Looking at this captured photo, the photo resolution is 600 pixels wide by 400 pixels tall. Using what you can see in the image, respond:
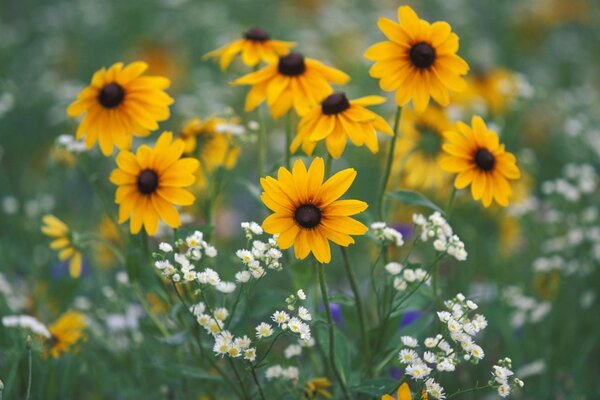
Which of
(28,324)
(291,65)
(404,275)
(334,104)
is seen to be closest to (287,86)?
(291,65)

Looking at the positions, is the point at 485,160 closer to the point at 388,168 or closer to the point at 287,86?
the point at 388,168

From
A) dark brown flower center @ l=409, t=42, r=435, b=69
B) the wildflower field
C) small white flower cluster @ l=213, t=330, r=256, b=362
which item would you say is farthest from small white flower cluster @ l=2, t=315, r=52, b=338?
dark brown flower center @ l=409, t=42, r=435, b=69

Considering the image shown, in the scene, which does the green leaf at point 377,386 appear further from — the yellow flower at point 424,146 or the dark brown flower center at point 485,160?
the yellow flower at point 424,146

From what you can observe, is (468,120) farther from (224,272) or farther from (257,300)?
(257,300)

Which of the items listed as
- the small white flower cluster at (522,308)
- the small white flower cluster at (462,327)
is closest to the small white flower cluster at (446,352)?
the small white flower cluster at (462,327)

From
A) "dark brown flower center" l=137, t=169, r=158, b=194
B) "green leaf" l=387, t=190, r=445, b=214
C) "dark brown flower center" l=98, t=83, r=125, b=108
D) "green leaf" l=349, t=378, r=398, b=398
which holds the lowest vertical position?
"green leaf" l=349, t=378, r=398, b=398

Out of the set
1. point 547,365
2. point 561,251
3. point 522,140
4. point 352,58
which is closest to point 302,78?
point 547,365

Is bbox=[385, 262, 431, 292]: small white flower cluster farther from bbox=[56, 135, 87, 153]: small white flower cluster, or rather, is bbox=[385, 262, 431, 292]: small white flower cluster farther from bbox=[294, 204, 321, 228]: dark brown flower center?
bbox=[56, 135, 87, 153]: small white flower cluster
